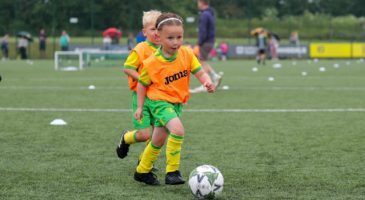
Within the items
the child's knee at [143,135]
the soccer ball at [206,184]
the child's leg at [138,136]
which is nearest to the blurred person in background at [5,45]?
the child's leg at [138,136]

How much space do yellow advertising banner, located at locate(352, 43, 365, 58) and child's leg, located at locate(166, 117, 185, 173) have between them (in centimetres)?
4450

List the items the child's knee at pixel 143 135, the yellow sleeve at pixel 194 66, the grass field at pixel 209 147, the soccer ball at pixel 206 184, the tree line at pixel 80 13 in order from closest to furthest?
1. the soccer ball at pixel 206 184
2. the grass field at pixel 209 147
3. the yellow sleeve at pixel 194 66
4. the child's knee at pixel 143 135
5. the tree line at pixel 80 13

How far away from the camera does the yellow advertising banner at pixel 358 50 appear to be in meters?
48.8

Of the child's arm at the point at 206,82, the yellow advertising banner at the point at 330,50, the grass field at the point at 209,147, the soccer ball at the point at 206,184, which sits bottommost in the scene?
the yellow advertising banner at the point at 330,50

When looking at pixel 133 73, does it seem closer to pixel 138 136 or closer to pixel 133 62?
pixel 133 62

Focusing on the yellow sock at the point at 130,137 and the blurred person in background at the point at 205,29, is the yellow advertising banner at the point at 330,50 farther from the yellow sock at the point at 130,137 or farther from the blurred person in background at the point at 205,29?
the yellow sock at the point at 130,137

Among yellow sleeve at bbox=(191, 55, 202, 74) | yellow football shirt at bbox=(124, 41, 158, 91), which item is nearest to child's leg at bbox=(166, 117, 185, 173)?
yellow sleeve at bbox=(191, 55, 202, 74)

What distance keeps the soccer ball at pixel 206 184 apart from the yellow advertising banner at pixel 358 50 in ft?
147

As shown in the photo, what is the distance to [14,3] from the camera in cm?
4862

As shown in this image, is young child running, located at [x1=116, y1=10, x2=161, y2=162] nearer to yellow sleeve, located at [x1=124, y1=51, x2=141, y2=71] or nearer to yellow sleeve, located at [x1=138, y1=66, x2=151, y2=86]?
yellow sleeve, located at [x1=124, y1=51, x2=141, y2=71]

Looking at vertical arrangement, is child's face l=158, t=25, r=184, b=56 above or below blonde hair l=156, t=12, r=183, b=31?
below

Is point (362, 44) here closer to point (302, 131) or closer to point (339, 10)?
point (339, 10)

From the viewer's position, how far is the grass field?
5.64 metres

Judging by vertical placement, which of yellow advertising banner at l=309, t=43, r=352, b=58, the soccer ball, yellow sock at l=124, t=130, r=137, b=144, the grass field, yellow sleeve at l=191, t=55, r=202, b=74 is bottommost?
yellow advertising banner at l=309, t=43, r=352, b=58
